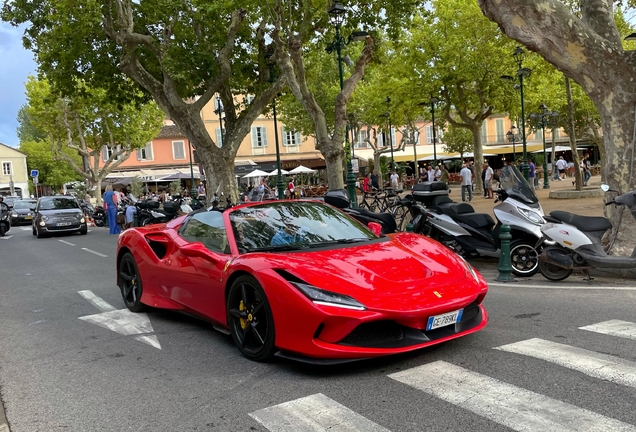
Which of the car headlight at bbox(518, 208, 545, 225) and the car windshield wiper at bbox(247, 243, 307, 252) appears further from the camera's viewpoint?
the car headlight at bbox(518, 208, 545, 225)

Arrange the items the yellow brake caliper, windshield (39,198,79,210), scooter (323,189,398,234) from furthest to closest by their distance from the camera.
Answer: windshield (39,198,79,210) → scooter (323,189,398,234) → the yellow brake caliper

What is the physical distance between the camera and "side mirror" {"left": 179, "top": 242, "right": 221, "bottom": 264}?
5405mm

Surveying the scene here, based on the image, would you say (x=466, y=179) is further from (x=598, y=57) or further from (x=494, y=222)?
(x=598, y=57)

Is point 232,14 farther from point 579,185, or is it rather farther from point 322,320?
point 322,320

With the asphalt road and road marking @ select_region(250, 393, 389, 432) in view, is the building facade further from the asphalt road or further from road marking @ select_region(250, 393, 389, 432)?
road marking @ select_region(250, 393, 389, 432)

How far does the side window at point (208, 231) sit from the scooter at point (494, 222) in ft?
14.5

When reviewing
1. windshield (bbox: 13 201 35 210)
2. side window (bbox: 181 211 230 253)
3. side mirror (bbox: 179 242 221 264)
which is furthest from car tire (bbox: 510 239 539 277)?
windshield (bbox: 13 201 35 210)

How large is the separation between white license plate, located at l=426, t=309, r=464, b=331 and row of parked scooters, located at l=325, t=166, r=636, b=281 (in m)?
3.59

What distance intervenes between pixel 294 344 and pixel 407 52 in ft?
83.9

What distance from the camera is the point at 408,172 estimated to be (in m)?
59.3

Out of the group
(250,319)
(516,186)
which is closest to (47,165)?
(516,186)

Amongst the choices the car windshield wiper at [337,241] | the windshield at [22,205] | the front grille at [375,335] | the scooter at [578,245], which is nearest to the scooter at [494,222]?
the scooter at [578,245]

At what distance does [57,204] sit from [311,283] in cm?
2191

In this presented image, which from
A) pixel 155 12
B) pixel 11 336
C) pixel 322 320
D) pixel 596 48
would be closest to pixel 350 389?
pixel 322 320
